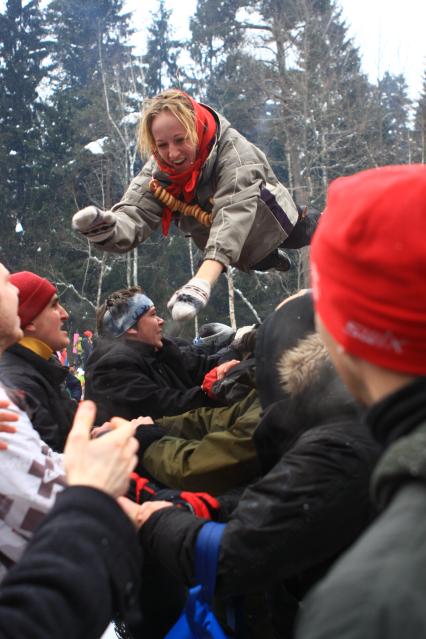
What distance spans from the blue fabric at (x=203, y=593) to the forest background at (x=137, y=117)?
19.1 m

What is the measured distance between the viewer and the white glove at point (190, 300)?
2.63m

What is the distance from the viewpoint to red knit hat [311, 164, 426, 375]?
108 cm

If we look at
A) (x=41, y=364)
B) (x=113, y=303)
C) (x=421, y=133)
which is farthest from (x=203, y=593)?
(x=421, y=133)

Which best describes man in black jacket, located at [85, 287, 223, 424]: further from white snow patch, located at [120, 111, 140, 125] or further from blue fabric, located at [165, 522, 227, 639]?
white snow patch, located at [120, 111, 140, 125]

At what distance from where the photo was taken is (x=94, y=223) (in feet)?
10.0

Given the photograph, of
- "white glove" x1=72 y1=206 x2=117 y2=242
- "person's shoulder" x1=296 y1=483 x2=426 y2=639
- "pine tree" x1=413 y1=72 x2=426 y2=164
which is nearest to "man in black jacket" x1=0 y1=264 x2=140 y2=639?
"person's shoulder" x1=296 y1=483 x2=426 y2=639

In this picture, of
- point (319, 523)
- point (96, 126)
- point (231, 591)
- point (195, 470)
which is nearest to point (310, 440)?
point (319, 523)

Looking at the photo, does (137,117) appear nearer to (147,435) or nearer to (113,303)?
(113,303)

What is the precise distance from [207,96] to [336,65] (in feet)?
25.2

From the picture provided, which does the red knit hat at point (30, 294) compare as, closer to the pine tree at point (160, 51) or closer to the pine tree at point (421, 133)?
the pine tree at point (421, 133)

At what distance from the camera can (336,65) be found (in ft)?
89.1

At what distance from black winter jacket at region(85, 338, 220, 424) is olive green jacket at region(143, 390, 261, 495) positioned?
2.13 ft

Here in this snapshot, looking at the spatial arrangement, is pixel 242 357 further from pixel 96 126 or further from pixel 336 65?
pixel 96 126

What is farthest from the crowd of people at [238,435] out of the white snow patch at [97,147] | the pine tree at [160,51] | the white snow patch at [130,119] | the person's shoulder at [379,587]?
the pine tree at [160,51]
